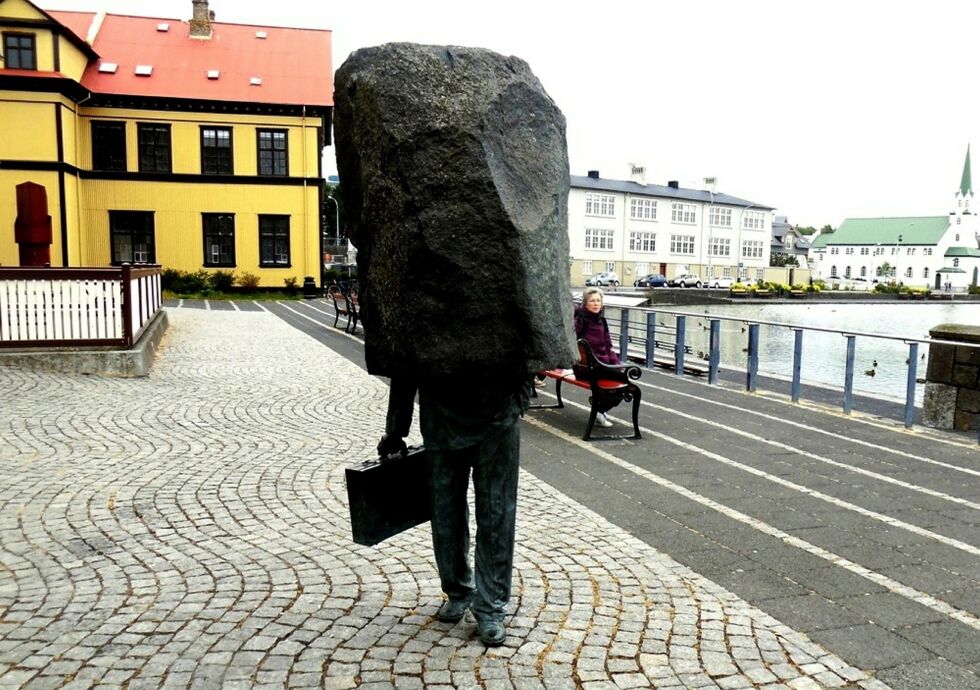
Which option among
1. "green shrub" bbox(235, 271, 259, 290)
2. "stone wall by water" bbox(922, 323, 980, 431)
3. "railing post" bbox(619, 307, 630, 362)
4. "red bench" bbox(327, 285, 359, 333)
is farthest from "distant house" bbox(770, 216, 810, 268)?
"stone wall by water" bbox(922, 323, 980, 431)

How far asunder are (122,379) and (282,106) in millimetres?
28144

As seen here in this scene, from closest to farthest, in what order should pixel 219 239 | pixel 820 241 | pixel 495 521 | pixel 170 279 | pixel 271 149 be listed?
pixel 495 521 → pixel 170 279 → pixel 219 239 → pixel 271 149 → pixel 820 241

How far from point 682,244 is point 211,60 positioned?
53563mm

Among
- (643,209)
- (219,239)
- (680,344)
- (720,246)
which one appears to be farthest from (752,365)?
(720,246)

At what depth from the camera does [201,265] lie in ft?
119

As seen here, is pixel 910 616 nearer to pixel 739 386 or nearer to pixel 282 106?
pixel 739 386

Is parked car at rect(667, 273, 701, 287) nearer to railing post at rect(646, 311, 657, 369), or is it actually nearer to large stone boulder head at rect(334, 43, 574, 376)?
railing post at rect(646, 311, 657, 369)

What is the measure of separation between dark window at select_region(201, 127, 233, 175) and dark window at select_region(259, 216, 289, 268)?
2810 millimetres

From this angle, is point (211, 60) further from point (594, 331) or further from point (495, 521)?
point (495, 521)

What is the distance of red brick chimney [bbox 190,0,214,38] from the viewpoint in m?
40.1

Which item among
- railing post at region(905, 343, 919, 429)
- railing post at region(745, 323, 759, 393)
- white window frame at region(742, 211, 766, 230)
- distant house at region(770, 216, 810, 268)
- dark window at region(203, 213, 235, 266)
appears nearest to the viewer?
railing post at region(905, 343, 919, 429)

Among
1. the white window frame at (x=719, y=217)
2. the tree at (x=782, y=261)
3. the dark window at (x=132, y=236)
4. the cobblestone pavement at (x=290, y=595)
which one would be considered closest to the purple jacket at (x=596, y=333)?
the cobblestone pavement at (x=290, y=595)

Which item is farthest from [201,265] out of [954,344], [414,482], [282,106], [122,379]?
[414,482]

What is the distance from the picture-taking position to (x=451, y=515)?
3693 millimetres
